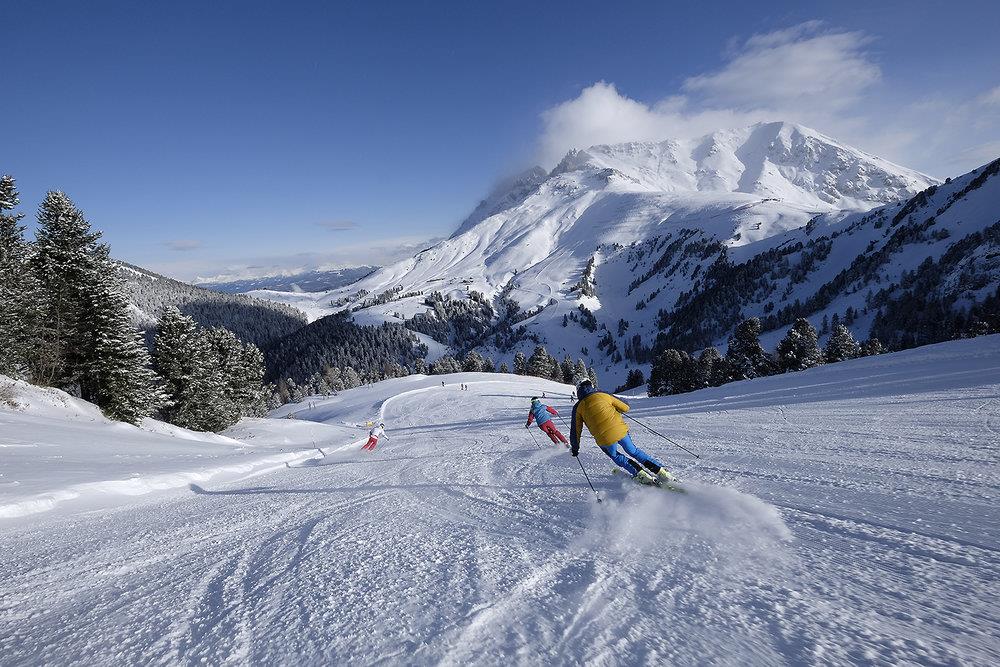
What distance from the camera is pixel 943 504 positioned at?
475 centimetres

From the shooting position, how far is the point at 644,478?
6293mm

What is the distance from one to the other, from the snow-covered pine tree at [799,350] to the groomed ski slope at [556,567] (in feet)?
142

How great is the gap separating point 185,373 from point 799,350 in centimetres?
5496

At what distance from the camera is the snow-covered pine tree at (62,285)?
21250mm

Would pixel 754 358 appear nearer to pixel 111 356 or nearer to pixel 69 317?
pixel 111 356

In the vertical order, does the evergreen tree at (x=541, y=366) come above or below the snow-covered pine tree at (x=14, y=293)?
below

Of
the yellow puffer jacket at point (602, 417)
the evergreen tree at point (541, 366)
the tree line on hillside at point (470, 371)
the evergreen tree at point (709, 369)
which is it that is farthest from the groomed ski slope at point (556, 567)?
the evergreen tree at point (541, 366)

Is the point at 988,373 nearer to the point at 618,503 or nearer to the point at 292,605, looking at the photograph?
the point at 618,503

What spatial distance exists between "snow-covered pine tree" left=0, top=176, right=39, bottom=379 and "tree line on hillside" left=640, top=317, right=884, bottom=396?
53.3m

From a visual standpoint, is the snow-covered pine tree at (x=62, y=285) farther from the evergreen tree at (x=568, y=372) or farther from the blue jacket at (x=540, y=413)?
the evergreen tree at (x=568, y=372)

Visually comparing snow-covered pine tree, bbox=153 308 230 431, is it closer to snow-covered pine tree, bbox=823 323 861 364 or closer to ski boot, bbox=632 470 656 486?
ski boot, bbox=632 470 656 486

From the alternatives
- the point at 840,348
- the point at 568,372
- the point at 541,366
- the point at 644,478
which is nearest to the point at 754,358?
the point at 840,348

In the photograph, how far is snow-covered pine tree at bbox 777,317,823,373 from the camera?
149 feet

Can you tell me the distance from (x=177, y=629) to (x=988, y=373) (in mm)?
18738
